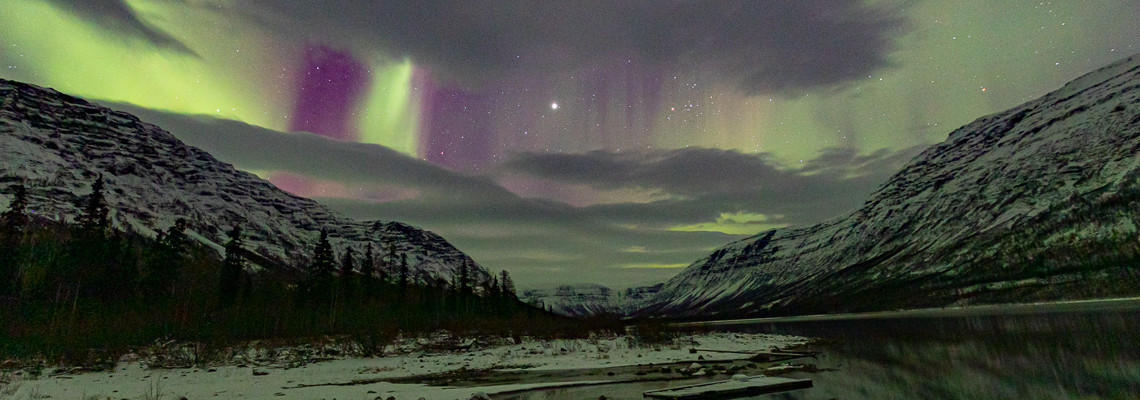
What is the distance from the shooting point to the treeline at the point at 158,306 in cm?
4031

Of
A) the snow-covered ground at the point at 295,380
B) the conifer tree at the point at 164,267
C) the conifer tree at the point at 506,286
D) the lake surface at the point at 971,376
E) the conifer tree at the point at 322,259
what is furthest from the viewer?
the conifer tree at the point at 506,286

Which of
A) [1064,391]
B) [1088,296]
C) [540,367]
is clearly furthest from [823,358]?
[1088,296]

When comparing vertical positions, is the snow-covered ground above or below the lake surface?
above

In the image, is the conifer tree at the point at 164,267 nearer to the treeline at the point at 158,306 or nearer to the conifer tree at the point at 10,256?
the treeline at the point at 158,306

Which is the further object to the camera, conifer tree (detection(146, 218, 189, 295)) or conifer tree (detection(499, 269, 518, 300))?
conifer tree (detection(499, 269, 518, 300))

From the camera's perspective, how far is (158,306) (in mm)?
71125

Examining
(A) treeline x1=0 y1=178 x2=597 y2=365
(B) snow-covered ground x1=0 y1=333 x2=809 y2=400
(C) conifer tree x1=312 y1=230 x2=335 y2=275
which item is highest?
(C) conifer tree x1=312 y1=230 x2=335 y2=275

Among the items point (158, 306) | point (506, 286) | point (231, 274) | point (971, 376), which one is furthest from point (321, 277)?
point (971, 376)

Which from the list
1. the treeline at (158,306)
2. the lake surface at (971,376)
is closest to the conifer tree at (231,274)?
the treeline at (158,306)

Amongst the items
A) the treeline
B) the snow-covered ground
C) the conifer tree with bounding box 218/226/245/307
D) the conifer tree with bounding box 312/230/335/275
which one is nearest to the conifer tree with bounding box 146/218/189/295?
the treeline

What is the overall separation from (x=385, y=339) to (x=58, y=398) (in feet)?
84.1

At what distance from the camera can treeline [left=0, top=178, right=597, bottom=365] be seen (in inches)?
1587

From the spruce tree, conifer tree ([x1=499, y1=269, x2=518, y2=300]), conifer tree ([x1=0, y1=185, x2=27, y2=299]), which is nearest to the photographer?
conifer tree ([x1=0, y1=185, x2=27, y2=299])

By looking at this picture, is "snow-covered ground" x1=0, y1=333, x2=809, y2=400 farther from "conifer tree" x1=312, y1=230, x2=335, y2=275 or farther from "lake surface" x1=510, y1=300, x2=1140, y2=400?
"conifer tree" x1=312, y1=230, x2=335, y2=275
